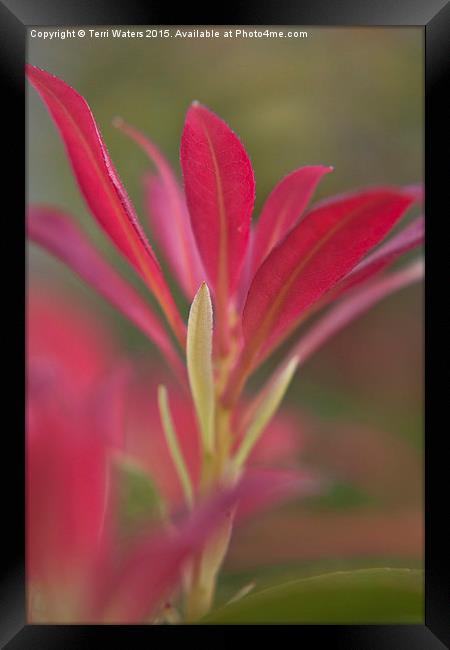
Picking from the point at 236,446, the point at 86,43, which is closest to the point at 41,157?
the point at 86,43

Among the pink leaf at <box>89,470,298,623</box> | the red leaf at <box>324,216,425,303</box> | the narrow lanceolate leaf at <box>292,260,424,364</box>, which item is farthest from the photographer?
the narrow lanceolate leaf at <box>292,260,424,364</box>

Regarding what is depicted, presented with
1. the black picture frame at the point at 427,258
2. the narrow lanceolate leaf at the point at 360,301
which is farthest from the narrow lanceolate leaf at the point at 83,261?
the narrow lanceolate leaf at the point at 360,301

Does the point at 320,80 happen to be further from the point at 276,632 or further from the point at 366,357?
the point at 276,632

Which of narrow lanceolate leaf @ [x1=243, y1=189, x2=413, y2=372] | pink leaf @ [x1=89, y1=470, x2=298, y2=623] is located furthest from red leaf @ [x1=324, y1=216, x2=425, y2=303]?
pink leaf @ [x1=89, y1=470, x2=298, y2=623]

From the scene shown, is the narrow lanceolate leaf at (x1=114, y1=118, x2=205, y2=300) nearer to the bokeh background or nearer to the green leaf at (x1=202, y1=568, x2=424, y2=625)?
the bokeh background

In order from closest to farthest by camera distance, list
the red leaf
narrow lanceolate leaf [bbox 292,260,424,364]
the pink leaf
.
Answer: the pink leaf
the red leaf
narrow lanceolate leaf [bbox 292,260,424,364]

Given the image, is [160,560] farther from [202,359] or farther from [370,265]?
[370,265]

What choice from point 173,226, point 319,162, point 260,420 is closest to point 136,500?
point 260,420

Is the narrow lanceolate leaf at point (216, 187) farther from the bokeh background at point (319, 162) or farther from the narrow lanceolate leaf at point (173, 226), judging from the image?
the bokeh background at point (319, 162)
